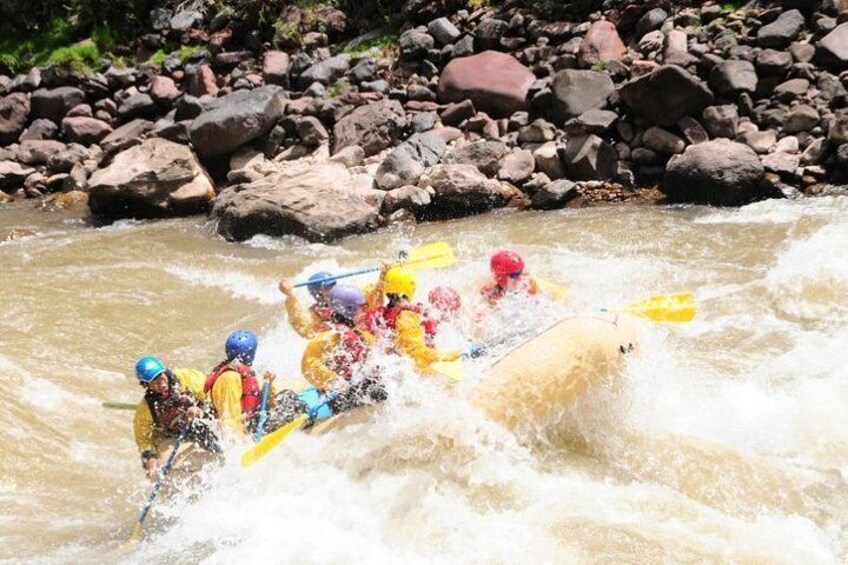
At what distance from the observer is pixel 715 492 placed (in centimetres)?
446

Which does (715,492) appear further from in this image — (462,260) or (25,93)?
(25,93)

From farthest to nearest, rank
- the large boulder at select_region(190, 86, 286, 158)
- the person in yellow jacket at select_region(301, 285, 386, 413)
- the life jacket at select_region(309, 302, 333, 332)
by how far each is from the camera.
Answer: the large boulder at select_region(190, 86, 286, 158)
the life jacket at select_region(309, 302, 333, 332)
the person in yellow jacket at select_region(301, 285, 386, 413)

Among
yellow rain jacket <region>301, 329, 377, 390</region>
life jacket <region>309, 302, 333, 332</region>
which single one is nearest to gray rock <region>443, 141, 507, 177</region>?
life jacket <region>309, 302, 333, 332</region>

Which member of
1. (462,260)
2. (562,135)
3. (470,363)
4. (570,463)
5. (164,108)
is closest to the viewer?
(570,463)

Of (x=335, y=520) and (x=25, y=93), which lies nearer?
(x=335, y=520)

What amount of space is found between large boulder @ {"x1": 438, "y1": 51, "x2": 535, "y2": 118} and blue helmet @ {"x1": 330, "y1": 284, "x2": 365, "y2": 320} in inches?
285

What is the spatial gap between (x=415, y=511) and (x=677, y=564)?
1.36 m

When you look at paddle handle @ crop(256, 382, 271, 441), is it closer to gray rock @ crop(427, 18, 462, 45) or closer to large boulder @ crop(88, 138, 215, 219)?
large boulder @ crop(88, 138, 215, 219)

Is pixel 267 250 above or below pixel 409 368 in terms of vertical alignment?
below

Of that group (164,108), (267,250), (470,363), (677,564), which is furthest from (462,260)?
(164,108)

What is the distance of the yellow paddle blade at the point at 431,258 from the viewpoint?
6.73 meters

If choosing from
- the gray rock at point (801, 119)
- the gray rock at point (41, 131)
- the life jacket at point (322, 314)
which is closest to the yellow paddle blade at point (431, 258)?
the life jacket at point (322, 314)

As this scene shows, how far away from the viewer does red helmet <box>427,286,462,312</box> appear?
19.6 feet

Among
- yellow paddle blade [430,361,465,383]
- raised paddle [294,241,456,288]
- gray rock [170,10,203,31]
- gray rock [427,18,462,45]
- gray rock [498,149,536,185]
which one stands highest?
gray rock [170,10,203,31]
